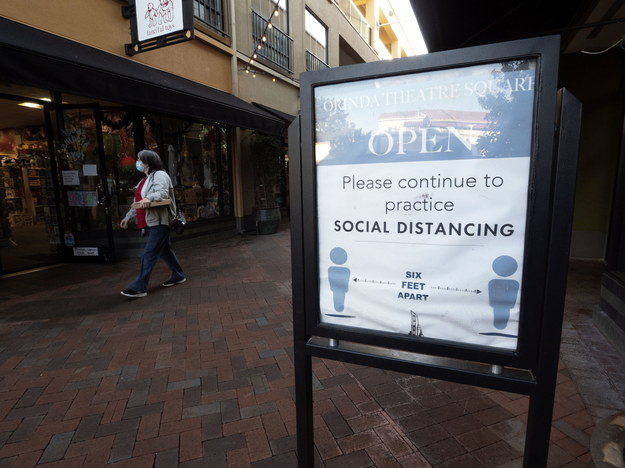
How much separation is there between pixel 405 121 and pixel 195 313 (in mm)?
3560

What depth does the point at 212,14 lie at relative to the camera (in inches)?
331

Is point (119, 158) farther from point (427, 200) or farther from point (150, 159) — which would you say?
point (427, 200)

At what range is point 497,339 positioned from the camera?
137cm

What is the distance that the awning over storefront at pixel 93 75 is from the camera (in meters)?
4.09

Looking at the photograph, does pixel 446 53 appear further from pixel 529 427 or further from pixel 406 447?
pixel 406 447

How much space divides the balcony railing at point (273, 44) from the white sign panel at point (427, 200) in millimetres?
9470

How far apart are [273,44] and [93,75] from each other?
707 cm

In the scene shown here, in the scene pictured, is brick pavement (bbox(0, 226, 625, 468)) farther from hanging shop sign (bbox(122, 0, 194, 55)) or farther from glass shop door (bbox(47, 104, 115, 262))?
hanging shop sign (bbox(122, 0, 194, 55))

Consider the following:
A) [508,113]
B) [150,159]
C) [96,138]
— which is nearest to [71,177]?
[96,138]

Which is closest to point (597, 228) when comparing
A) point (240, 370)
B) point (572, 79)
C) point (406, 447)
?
point (572, 79)

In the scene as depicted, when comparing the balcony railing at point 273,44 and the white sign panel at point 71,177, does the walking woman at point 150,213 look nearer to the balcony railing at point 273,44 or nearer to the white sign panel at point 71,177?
the white sign panel at point 71,177

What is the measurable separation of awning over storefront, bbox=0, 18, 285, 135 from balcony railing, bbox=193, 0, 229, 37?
1750mm

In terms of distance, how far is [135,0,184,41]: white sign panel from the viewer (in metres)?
5.49

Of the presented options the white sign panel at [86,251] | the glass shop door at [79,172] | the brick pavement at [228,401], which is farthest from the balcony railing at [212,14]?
the brick pavement at [228,401]
